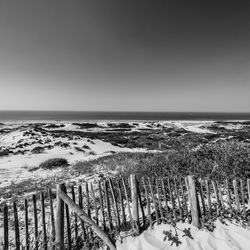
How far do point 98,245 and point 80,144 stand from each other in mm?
21343

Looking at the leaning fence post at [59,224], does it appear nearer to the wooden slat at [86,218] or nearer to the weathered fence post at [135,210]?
the wooden slat at [86,218]

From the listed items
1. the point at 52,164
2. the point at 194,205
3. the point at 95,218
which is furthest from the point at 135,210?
the point at 52,164

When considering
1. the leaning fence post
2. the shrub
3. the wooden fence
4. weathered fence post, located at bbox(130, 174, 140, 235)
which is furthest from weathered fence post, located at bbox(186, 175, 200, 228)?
the shrub

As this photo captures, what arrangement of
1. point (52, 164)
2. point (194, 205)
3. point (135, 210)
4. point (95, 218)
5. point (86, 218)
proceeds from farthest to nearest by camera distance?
point (52, 164), point (194, 205), point (135, 210), point (95, 218), point (86, 218)

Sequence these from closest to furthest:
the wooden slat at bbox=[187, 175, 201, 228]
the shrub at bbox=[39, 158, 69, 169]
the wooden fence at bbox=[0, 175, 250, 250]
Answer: the wooden fence at bbox=[0, 175, 250, 250], the wooden slat at bbox=[187, 175, 201, 228], the shrub at bbox=[39, 158, 69, 169]

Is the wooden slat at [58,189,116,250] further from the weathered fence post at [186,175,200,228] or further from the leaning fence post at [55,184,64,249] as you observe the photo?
the weathered fence post at [186,175,200,228]

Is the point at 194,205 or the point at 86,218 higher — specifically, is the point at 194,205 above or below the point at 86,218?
below

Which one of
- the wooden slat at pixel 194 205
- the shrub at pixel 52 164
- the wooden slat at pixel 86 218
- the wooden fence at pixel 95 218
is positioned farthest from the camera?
the shrub at pixel 52 164

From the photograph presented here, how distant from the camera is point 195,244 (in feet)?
11.3

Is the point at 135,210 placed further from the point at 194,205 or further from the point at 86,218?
the point at 194,205

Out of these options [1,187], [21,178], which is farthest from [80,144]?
[1,187]

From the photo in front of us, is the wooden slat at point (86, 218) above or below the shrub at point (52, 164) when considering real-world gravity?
above

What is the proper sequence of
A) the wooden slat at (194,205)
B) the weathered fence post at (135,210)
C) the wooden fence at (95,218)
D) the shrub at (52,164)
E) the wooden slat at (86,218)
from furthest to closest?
the shrub at (52,164) < the wooden slat at (194,205) < the weathered fence post at (135,210) < the wooden fence at (95,218) < the wooden slat at (86,218)

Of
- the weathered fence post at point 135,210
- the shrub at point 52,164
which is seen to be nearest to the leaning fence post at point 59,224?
the weathered fence post at point 135,210
